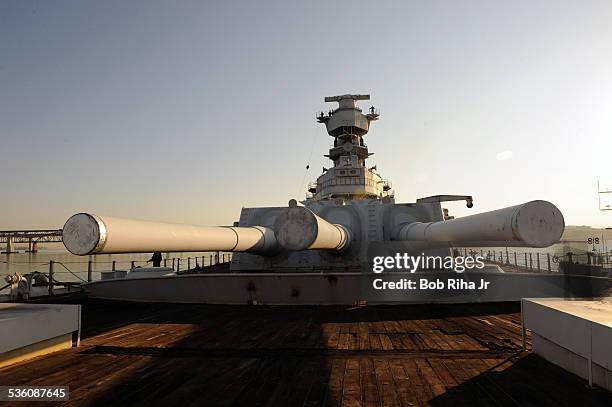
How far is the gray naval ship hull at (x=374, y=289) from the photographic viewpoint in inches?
351

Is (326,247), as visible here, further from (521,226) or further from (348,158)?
(348,158)

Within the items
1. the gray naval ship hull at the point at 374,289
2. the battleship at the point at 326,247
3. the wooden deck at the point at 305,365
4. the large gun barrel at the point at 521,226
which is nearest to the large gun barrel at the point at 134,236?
the battleship at the point at 326,247

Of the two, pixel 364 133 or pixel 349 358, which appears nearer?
pixel 349 358

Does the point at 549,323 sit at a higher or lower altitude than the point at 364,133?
lower

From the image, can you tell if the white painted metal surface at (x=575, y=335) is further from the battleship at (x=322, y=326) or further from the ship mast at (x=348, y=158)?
the ship mast at (x=348, y=158)

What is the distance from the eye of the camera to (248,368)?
4492 millimetres

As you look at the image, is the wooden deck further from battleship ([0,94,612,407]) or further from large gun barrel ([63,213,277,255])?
large gun barrel ([63,213,277,255])

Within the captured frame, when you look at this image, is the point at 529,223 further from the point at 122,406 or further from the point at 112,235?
the point at 122,406

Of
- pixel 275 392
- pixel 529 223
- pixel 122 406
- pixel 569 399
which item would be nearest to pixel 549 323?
pixel 569 399

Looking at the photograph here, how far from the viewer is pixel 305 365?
454 centimetres

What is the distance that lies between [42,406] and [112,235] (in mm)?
1669

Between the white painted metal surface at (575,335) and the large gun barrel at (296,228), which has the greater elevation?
the large gun barrel at (296,228)

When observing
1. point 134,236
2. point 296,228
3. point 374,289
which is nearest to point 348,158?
point 374,289

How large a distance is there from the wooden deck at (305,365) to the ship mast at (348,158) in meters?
10.2
